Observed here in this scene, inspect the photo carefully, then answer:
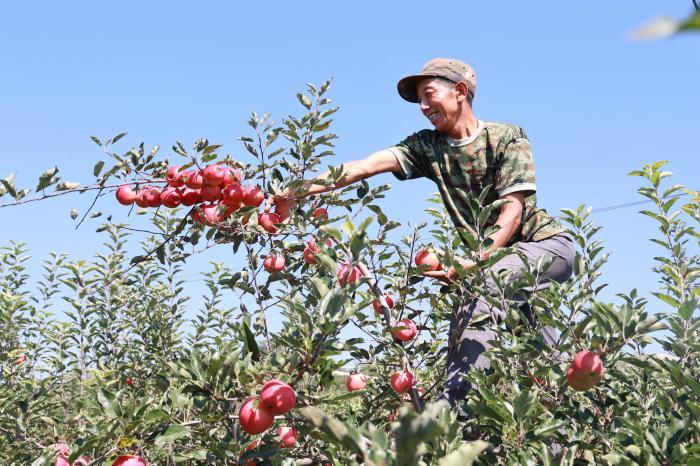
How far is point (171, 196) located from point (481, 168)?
1.56m

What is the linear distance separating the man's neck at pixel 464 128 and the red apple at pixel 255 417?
2002 mm

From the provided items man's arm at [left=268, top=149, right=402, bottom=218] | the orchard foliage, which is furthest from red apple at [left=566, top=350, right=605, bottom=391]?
man's arm at [left=268, top=149, right=402, bottom=218]

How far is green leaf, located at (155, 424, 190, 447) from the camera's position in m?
1.97

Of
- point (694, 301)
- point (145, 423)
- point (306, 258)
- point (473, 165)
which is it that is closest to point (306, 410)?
point (145, 423)

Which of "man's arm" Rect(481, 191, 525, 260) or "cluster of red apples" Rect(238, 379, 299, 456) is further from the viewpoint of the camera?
"man's arm" Rect(481, 191, 525, 260)

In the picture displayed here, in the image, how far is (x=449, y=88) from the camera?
3441 millimetres

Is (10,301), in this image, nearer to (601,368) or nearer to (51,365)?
(51,365)

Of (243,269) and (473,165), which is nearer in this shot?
(243,269)

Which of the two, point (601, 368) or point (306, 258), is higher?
point (306, 258)

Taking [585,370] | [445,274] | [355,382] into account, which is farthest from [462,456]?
[355,382]

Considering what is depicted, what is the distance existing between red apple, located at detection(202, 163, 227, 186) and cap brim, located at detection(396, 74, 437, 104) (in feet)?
3.87

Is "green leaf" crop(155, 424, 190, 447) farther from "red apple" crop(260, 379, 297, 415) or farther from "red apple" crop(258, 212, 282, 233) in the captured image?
"red apple" crop(258, 212, 282, 233)

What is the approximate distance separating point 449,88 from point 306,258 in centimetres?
122

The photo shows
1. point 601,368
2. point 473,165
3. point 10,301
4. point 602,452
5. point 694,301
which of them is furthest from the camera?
point 10,301
